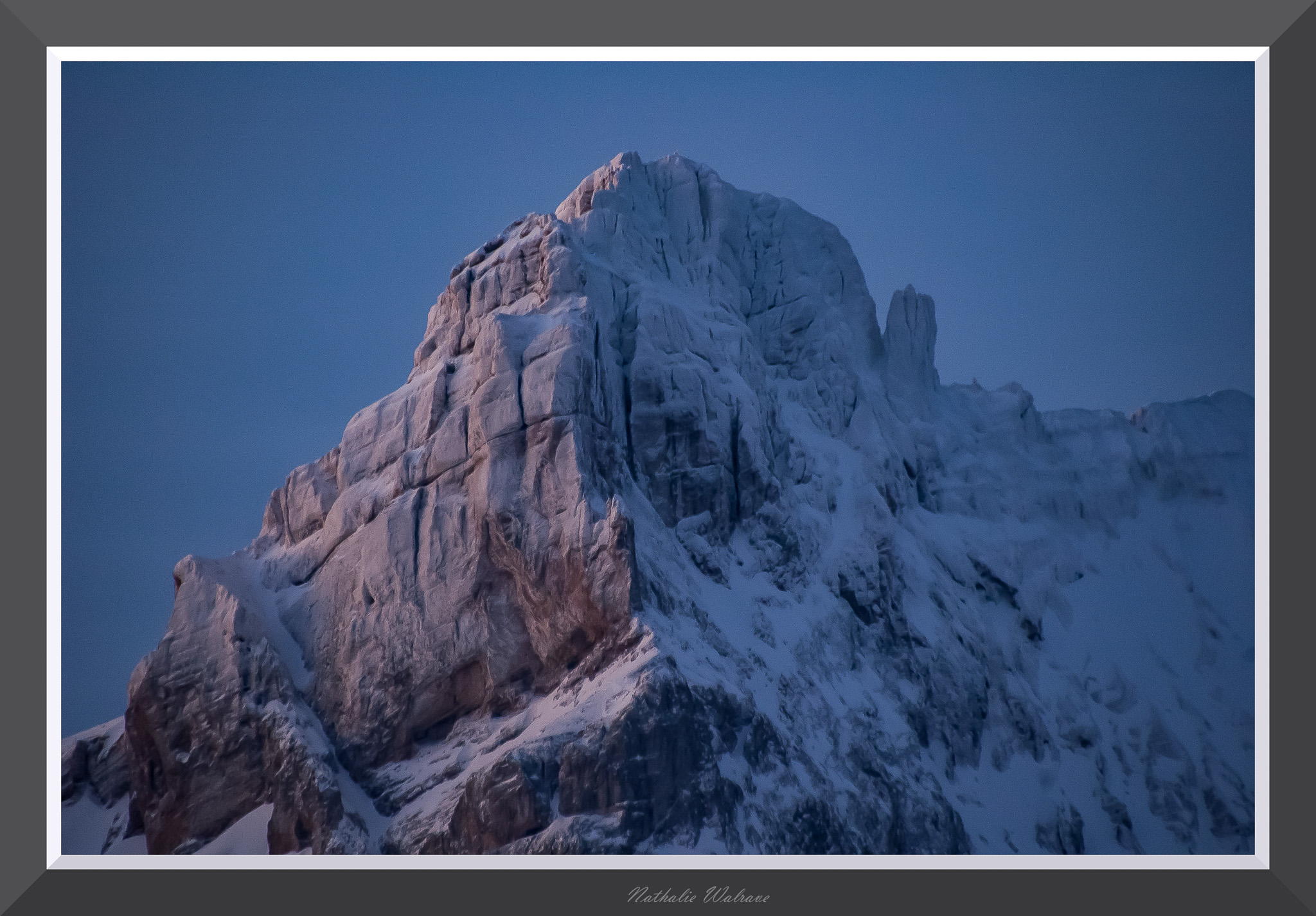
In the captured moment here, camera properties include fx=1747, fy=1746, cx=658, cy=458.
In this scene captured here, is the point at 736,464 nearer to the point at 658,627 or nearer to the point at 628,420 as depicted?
the point at 628,420

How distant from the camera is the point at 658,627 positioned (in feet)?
161

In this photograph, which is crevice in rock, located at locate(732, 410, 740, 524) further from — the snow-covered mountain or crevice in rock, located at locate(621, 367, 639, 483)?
crevice in rock, located at locate(621, 367, 639, 483)

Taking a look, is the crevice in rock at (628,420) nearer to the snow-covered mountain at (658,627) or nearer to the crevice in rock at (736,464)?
the snow-covered mountain at (658,627)

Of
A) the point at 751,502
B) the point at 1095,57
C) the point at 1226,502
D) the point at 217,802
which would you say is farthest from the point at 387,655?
the point at 1226,502

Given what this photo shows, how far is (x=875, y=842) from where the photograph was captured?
49.4m

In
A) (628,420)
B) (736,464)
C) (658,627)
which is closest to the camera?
(658,627)

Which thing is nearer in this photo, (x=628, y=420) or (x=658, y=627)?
(x=658, y=627)

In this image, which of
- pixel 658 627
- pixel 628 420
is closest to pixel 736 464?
pixel 628 420

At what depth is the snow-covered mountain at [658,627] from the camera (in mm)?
47219

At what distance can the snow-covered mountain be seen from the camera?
155ft

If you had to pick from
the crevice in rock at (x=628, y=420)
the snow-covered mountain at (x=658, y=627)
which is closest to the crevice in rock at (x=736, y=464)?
the snow-covered mountain at (x=658, y=627)

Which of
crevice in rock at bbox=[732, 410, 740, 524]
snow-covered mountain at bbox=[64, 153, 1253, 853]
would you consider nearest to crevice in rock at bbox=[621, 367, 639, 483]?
snow-covered mountain at bbox=[64, 153, 1253, 853]
